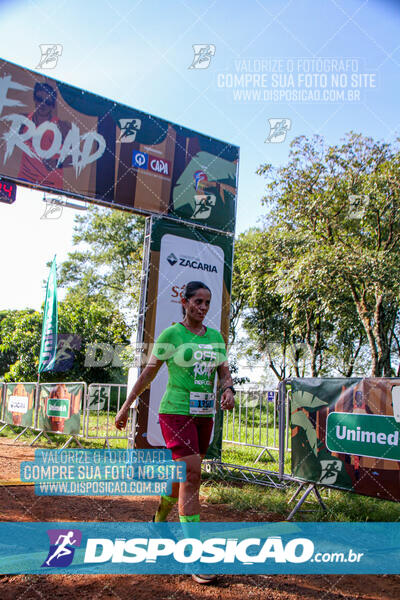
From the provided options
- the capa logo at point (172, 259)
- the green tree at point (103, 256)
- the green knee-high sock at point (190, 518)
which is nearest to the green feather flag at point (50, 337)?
the capa logo at point (172, 259)

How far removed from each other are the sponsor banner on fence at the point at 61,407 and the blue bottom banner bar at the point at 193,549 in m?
4.86

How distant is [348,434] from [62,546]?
8.68 feet

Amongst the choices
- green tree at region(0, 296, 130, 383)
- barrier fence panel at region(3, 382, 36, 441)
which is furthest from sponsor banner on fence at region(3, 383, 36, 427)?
green tree at region(0, 296, 130, 383)

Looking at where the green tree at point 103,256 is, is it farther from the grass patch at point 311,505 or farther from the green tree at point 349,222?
the grass patch at point 311,505

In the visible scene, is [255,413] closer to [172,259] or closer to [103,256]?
[172,259]

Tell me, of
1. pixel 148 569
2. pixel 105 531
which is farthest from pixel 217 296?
pixel 148 569

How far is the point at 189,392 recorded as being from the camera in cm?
346

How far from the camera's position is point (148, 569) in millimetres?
3336

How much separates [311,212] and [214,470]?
11675 millimetres

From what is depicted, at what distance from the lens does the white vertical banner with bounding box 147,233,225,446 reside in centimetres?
698

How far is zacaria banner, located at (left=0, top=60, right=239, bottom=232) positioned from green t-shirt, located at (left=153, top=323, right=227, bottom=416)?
3.90m

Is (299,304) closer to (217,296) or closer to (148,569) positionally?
(217,296)

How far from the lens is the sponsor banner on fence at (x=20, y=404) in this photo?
1102 cm

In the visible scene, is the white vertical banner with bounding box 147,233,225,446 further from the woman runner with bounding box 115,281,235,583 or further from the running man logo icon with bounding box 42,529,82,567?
the woman runner with bounding box 115,281,235,583
